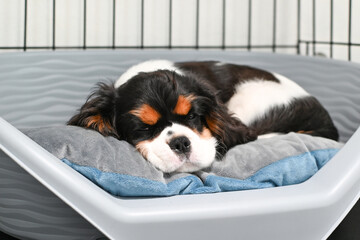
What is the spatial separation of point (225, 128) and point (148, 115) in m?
0.36

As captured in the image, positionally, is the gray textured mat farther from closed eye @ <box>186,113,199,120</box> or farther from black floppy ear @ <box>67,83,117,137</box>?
closed eye @ <box>186,113,199,120</box>

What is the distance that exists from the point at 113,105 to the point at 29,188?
638 millimetres

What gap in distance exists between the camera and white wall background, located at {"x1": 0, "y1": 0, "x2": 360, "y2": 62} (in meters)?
3.10

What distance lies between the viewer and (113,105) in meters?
2.02

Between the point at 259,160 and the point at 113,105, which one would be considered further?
the point at 113,105

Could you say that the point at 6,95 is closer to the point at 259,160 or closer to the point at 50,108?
the point at 50,108

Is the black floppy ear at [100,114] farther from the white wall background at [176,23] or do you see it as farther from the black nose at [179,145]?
the white wall background at [176,23]

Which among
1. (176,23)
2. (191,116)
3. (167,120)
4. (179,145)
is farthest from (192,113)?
(176,23)

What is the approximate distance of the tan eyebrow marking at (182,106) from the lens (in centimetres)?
188

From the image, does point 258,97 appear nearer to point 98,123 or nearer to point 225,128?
point 225,128

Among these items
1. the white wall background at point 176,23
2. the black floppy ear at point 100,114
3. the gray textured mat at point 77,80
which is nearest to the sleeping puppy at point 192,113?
the black floppy ear at point 100,114

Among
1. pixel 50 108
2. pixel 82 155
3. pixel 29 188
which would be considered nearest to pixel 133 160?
pixel 82 155

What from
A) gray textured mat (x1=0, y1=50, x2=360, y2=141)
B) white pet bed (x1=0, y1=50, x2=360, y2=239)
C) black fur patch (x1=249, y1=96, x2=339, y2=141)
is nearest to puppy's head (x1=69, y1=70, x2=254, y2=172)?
black fur patch (x1=249, y1=96, x2=339, y2=141)

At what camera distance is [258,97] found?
7.80 feet
